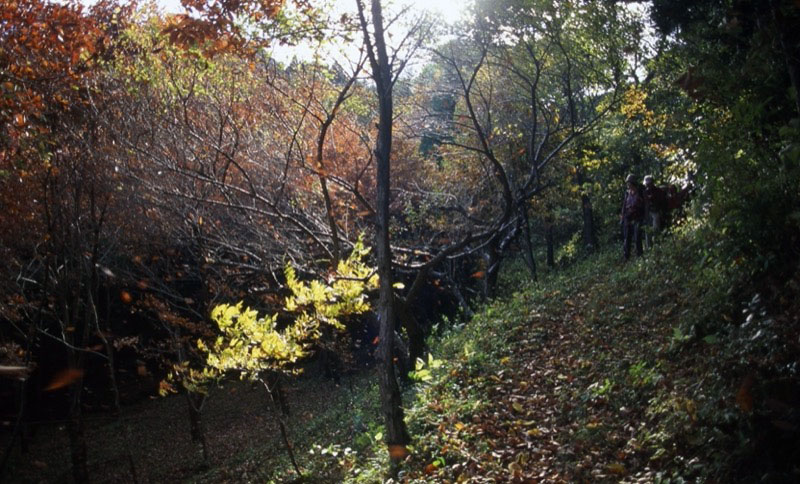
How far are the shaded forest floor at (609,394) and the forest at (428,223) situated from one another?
0.12 ft

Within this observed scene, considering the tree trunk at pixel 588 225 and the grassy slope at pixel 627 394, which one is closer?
the grassy slope at pixel 627 394

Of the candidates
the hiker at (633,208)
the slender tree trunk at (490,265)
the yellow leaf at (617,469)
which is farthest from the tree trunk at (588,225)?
the yellow leaf at (617,469)

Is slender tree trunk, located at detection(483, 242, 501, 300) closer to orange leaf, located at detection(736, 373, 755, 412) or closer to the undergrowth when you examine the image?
the undergrowth

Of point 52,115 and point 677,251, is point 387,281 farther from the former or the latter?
point 52,115

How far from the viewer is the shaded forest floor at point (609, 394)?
4.96 meters

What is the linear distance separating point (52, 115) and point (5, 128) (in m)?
1.31

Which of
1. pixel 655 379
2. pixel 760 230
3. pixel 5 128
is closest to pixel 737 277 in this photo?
pixel 760 230

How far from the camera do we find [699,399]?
5.59m

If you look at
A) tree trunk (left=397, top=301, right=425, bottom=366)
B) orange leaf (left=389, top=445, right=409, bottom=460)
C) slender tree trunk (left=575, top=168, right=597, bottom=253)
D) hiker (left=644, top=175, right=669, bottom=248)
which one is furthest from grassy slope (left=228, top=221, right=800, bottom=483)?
slender tree trunk (left=575, top=168, right=597, bottom=253)

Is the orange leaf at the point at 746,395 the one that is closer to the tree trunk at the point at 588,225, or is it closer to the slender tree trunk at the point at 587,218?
the slender tree trunk at the point at 587,218

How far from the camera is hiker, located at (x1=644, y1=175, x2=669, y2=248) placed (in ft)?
45.3

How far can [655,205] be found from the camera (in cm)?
1410

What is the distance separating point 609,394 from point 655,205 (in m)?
8.18

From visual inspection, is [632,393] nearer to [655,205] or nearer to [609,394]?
[609,394]
